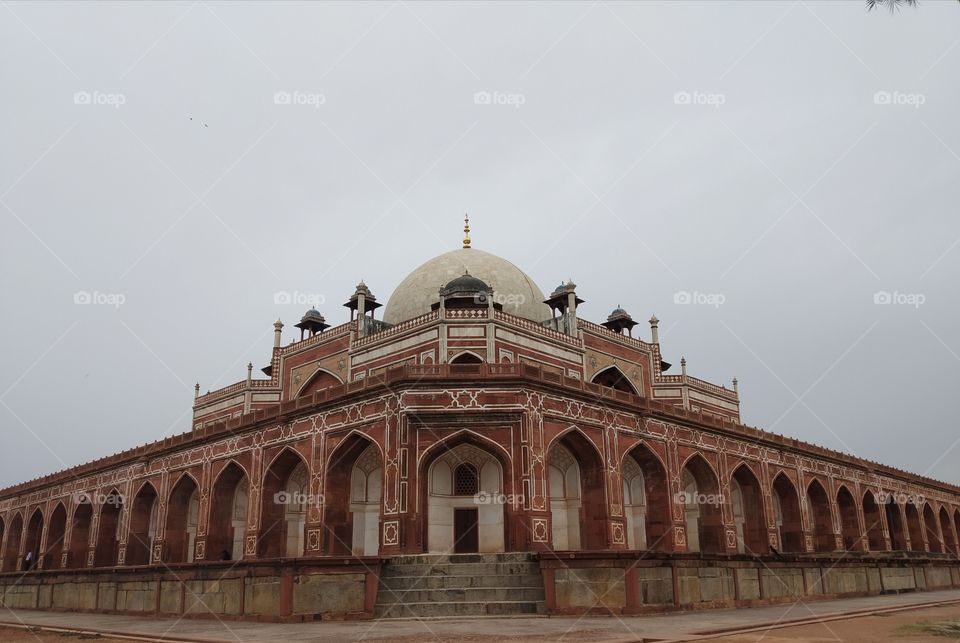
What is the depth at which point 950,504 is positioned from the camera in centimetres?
4909

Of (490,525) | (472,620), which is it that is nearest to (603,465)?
(490,525)

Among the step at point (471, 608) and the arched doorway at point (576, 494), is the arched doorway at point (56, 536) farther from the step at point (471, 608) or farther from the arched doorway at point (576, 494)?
the step at point (471, 608)

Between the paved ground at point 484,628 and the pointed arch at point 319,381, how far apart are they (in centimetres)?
1678

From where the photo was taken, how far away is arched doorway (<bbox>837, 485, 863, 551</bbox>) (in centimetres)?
3650

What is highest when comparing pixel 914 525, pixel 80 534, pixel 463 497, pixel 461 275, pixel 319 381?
pixel 461 275

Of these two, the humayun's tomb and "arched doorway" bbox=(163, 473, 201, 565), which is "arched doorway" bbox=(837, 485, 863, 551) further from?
"arched doorway" bbox=(163, 473, 201, 565)

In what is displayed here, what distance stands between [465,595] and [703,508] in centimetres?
1478

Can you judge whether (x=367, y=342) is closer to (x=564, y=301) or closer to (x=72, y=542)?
(x=564, y=301)

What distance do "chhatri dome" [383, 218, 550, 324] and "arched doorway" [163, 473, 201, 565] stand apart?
36.5 ft

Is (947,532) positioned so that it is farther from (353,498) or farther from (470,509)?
(353,498)

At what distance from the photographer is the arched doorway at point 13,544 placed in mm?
42656

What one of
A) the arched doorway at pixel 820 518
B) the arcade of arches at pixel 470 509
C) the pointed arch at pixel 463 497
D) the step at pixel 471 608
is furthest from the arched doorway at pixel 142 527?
the arched doorway at pixel 820 518

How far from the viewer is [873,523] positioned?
1540 inches

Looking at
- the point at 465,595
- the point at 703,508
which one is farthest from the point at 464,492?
the point at 703,508
